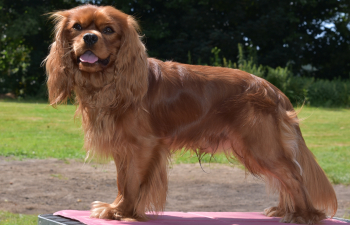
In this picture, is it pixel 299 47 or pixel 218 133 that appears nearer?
pixel 218 133

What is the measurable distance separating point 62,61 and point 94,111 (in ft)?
1.60

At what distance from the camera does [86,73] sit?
11.0ft

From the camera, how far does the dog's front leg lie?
133 inches

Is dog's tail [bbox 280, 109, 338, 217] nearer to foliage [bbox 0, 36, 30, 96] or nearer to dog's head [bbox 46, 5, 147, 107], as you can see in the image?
dog's head [bbox 46, 5, 147, 107]

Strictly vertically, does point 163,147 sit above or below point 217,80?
below

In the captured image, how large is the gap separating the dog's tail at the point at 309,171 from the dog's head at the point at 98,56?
134cm

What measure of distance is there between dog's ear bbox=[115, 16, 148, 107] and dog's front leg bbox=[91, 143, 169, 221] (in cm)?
41

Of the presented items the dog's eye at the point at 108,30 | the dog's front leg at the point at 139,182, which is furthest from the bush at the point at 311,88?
the dog's eye at the point at 108,30

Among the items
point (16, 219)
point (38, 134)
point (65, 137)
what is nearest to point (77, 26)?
point (16, 219)

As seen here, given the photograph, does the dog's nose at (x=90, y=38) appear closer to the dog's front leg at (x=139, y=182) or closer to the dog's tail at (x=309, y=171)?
the dog's front leg at (x=139, y=182)

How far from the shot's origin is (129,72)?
3303 millimetres

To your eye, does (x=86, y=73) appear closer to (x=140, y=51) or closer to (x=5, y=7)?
(x=140, y=51)

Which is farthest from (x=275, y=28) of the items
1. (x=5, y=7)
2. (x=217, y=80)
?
(x=217, y=80)

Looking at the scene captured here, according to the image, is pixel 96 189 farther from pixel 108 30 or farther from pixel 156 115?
pixel 108 30
